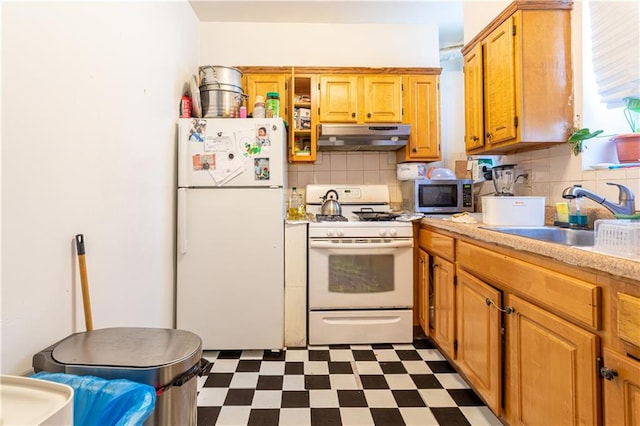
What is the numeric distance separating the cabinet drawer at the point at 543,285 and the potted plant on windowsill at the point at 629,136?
783 millimetres

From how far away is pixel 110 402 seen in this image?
0.83 meters

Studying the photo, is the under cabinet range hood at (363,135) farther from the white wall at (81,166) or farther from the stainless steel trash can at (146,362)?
the stainless steel trash can at (146,362)

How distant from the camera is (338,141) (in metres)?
2.76

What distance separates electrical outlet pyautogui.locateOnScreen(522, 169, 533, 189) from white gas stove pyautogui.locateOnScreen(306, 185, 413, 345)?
788 mm

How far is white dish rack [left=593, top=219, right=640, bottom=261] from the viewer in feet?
3.10

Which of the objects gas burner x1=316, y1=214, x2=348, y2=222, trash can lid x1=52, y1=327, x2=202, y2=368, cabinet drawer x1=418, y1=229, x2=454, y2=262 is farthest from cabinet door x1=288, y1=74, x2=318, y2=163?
trash can lid x1=52, y1=327, x2=202, y2=368

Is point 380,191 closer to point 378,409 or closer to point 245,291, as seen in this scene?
point 245,291

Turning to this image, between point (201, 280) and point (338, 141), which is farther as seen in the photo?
point (338, 141)

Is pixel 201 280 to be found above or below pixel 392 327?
above

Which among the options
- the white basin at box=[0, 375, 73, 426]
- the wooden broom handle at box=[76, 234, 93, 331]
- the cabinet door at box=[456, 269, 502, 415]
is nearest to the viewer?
the white basin at box=[0, 375, 73, 426]

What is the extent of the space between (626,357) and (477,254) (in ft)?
2.57

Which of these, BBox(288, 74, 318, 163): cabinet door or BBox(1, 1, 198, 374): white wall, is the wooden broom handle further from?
BBox(288, 74, 318, 163): cabinet door

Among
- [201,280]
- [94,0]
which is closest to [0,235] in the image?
[94,0]

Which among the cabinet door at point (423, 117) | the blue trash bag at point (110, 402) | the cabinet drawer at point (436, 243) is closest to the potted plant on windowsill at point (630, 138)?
the cabinet drawer at point (436, 243)
